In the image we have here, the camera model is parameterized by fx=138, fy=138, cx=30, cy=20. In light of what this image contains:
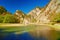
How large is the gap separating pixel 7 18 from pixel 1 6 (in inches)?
2172

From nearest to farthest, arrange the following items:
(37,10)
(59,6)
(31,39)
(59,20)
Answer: (31,39), (59,20), (59,6), (37,10)

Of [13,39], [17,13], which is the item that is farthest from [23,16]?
[13,39]

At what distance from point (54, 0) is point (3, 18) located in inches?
1652

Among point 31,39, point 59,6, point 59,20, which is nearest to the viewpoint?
point 31,39

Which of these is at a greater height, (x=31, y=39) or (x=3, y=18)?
(x=3, y=18)

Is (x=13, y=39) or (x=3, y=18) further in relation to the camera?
(x=3, y=18)

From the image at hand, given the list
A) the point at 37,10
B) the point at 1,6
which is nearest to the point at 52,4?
the point at 37,10

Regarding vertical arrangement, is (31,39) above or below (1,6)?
below

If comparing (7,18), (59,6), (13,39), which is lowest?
(13,39)

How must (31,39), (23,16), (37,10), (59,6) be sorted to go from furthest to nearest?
(37,10) < (23,16) < (59,6) < (31,39)

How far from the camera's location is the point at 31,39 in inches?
991

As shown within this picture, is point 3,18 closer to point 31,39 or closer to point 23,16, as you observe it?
point 23,16

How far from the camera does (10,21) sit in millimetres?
100500

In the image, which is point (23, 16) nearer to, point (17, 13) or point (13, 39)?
point (17, 13)
